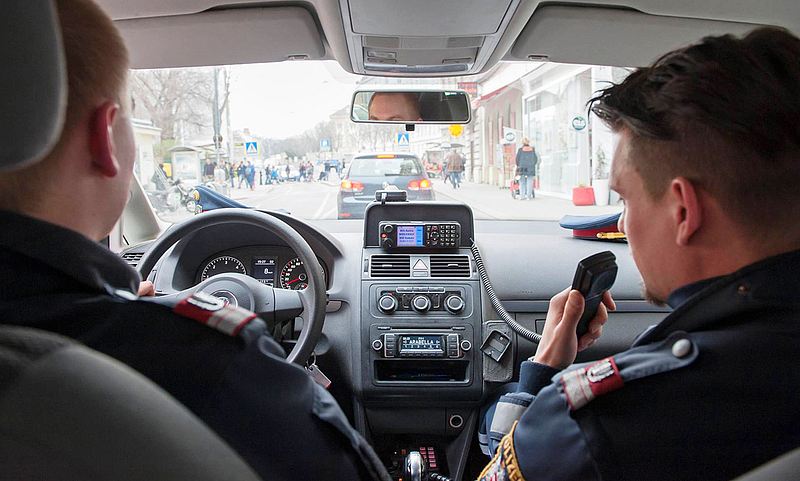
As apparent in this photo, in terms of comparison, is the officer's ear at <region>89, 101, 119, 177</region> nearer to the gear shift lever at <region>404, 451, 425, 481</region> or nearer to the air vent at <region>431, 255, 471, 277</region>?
the gear shift lever at <region>404, 451, 425, 481</region>

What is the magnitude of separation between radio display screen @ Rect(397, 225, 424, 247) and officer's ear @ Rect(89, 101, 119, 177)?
8.13ft

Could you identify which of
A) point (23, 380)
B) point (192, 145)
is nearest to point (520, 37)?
point (23, 380)

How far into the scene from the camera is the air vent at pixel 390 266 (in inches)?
138

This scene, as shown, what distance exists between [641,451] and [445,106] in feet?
8.32

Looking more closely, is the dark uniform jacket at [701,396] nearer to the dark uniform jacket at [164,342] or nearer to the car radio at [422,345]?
the dark uniform jacket at [164,342]

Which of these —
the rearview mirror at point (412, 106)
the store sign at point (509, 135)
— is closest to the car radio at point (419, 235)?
the rearview mirror at point (412, 106)

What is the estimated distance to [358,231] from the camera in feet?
13.2

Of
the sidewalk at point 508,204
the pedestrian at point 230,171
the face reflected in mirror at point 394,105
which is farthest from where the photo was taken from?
the pedestrian at point 230,171

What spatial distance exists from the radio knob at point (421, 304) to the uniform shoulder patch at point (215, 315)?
2.27 m

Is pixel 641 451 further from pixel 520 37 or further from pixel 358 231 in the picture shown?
pixel 358 231

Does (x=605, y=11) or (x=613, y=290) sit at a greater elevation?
(x=605, y=11)

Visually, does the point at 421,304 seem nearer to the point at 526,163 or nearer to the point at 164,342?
the point at 164,342

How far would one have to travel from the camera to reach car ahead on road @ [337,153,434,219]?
4.99 m

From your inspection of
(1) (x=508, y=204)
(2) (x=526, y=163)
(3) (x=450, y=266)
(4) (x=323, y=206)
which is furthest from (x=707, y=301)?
(2) (x=526, y=163)
